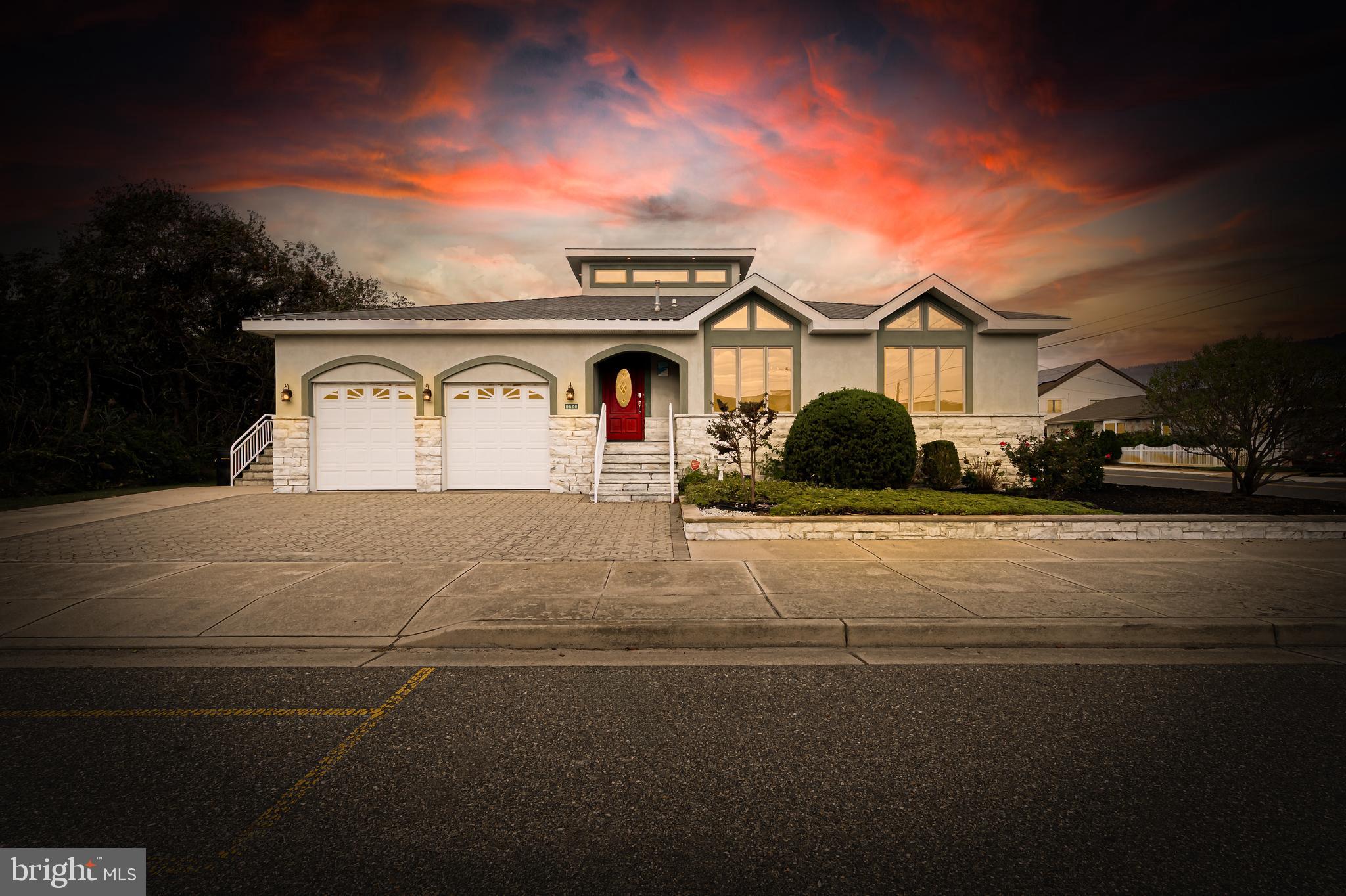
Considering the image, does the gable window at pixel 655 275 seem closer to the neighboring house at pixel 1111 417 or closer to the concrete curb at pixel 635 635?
the concrete curb at pixel 635 635

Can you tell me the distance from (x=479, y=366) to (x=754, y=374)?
7.39 m

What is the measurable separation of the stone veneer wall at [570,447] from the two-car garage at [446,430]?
0.31 meters

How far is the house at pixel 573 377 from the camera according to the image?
14883mm

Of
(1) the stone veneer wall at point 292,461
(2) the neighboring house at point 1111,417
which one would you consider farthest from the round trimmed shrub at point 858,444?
(2) the neighboring house at point 1111,417

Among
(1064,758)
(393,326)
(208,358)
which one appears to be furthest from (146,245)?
(1064,758)

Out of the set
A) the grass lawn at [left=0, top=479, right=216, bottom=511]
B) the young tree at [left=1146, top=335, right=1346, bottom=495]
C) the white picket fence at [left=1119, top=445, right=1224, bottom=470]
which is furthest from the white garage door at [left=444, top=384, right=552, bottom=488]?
the white picket fence at [left=1119, top=445, right=1224, bottom=470]

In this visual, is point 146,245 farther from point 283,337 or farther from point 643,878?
point 643,878

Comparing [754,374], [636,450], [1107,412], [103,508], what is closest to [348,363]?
[103,508]

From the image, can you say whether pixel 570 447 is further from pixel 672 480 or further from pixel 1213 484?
pixel 1213 484

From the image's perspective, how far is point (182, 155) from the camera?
16.6 metres

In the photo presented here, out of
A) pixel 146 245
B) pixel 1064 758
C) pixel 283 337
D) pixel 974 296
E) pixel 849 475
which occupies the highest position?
pixel 146 245

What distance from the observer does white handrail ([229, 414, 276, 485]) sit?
15.8m

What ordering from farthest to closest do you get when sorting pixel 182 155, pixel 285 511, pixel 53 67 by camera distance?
1. pixel 182 155
2. pixel 53 67
3. pixel 285 511

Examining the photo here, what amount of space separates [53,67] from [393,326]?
913cm
